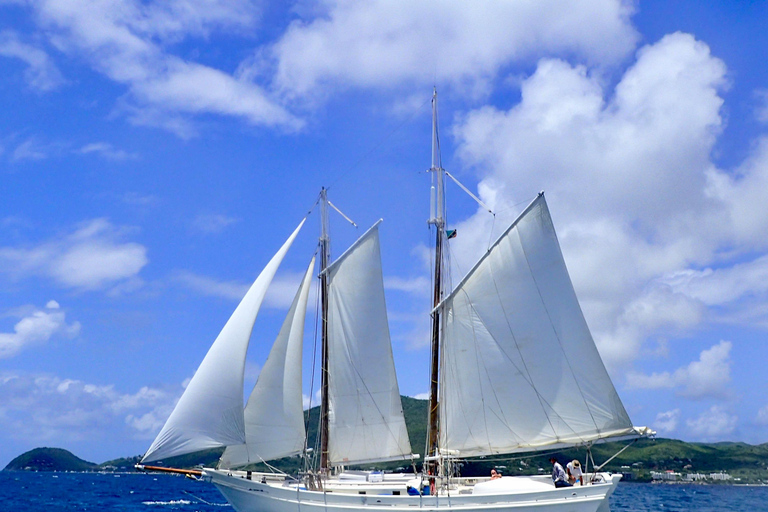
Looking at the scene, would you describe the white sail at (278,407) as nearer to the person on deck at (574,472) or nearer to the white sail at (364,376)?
the white sail at (364,376)

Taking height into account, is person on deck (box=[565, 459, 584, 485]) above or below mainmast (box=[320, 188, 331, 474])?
below

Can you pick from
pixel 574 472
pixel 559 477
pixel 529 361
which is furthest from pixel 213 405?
pixel 574 472

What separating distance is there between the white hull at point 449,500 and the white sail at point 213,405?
3.70 meters

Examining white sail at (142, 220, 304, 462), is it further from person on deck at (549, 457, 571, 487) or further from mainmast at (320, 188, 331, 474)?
person on deck at (549, 457, 571, 487)

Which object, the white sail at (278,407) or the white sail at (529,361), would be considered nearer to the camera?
the white sail at (529,361)

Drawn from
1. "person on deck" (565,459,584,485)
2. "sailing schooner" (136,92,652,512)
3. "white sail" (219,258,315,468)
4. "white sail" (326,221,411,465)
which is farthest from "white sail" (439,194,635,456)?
"white sail" (219,258,315,468)

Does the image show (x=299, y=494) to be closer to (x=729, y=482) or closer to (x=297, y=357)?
(x=297, y=357)

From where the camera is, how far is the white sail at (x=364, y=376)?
38.6m

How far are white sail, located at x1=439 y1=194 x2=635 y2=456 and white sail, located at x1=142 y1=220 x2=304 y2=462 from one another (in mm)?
11795

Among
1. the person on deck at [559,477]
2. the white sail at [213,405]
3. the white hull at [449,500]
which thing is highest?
the white sail at [213,405]

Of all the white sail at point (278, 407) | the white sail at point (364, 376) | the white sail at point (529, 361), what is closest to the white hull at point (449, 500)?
the white sail at point (278, 407)

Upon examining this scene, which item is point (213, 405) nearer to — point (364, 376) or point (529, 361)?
point (364, 376)

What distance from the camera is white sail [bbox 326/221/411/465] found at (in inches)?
1521

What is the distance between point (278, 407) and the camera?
38188 millimetres
